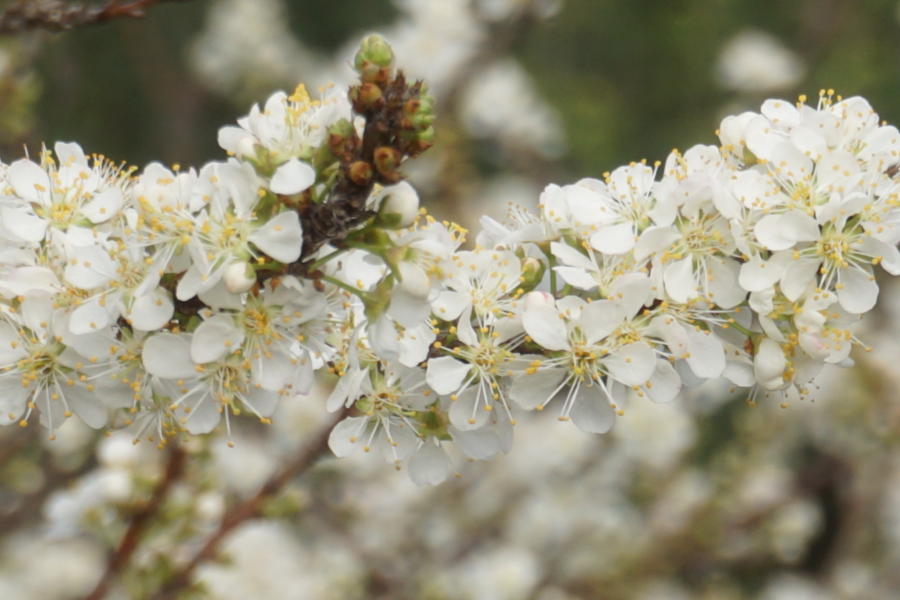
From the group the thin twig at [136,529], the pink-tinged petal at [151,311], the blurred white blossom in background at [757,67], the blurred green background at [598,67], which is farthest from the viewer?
the blurred white blossom in background at [757,67]

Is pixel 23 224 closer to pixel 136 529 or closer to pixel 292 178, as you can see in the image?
pixel 292 178

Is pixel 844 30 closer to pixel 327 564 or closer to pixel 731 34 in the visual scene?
pixel 731 34

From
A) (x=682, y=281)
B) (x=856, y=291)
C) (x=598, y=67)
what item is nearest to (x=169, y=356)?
(x=682, y=281)

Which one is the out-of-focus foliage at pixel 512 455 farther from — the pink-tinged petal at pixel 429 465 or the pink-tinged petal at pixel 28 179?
the pink-tinged petal at pixel 28 179

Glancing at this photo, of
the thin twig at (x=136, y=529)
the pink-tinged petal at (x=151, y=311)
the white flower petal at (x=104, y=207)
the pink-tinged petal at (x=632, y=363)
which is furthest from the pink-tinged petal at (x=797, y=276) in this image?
the thin twig at (x=136, y=529)

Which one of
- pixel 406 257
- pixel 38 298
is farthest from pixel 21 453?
pixel 406 257

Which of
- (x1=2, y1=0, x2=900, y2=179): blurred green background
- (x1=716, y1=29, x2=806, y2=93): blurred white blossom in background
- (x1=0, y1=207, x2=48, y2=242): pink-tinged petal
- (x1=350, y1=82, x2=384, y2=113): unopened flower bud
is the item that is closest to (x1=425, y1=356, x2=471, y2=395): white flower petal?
(x1=350, y1=82, x2=384, y2=113): unopened flower bud
